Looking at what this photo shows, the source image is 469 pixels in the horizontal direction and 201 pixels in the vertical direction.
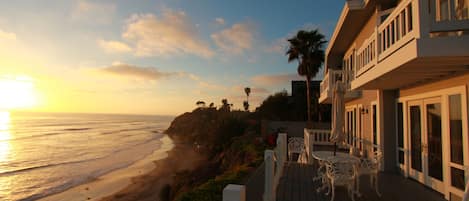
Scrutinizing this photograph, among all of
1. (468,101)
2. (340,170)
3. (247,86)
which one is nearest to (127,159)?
(340,170)

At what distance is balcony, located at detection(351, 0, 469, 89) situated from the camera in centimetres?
345

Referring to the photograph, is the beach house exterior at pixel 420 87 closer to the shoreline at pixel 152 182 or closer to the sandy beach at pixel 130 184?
the shoreline at pixel 152 182

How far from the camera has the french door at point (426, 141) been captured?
18.3ft

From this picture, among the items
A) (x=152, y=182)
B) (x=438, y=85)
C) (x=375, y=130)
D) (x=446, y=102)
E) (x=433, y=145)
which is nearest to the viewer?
(x=446, y=102)

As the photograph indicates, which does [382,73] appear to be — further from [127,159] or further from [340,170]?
[127,159]

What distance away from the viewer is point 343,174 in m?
5.68

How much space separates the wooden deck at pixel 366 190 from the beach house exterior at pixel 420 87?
0.25 metres

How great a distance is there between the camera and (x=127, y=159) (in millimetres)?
23891

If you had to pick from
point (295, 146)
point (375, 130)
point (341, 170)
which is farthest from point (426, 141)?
point (295, 146)

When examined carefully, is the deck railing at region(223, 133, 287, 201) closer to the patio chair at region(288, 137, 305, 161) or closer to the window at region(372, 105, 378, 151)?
the window at region(372, 105, 378, 151)

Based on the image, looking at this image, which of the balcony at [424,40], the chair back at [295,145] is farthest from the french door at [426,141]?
the chair back at [295,145]

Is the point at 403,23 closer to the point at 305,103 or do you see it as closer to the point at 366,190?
the point at 366,190

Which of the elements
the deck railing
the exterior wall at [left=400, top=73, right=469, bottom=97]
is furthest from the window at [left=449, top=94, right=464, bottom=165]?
the deck railing

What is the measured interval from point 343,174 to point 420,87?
9.68 feet
